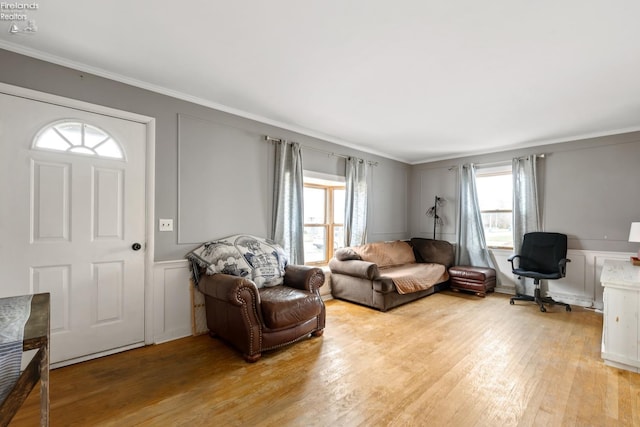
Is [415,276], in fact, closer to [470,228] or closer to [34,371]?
[470,228]

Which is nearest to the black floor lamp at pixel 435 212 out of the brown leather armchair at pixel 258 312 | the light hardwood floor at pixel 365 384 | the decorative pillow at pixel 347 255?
the decorative pillow at pixel 347 255

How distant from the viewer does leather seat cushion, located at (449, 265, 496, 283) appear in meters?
4.68

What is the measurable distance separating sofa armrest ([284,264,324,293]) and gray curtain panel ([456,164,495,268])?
340cm

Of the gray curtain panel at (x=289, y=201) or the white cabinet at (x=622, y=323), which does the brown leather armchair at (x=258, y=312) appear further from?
the white cabinet at (x=622, y=323)

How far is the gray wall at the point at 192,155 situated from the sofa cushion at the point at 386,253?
5.48 feet

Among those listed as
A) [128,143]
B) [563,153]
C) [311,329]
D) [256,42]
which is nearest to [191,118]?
[128,143]

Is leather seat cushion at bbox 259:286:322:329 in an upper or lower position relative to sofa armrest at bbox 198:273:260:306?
lower

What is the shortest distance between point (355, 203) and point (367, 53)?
9.27 ft

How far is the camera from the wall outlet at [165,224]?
288 centimetres

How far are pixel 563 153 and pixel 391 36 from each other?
13.1ft

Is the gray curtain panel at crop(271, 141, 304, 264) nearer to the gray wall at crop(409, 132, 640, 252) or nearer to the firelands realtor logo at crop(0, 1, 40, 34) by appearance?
the firelands realtor logo at crop(0, 1, 40, 34)

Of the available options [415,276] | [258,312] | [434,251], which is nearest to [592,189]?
[434,251]

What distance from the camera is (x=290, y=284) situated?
322 centimetres

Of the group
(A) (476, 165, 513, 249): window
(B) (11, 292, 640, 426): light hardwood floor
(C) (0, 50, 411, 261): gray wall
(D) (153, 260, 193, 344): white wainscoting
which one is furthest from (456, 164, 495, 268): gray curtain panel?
(D) (153, 260, 193, 344): white wainscoting
